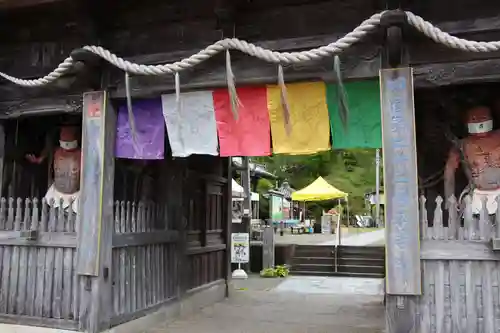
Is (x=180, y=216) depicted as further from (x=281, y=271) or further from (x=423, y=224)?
(x=281, y=271)

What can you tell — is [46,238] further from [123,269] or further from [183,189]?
[183,189]

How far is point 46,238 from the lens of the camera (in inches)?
275

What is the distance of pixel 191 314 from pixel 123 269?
8.79 feet

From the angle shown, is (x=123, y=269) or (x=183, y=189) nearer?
(x=123, y=269)

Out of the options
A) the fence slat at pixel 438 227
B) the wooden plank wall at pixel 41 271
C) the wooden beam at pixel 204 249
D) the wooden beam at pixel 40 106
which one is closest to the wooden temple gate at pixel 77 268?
the wooden plank wall at pixel 41 271

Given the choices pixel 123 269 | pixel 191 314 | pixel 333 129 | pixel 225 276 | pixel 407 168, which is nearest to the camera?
pixel 407 168

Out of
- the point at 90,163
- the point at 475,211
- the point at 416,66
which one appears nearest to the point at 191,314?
the point at 90,163

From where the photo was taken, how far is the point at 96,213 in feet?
21.6

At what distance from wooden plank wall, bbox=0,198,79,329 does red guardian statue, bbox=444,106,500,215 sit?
5632 mm

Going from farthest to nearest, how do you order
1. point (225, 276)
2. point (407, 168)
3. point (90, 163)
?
point (225, 276) < point (90, 163) < point (407, 168)

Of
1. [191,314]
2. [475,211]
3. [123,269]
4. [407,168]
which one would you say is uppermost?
[407,168]

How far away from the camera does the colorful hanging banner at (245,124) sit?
625cm

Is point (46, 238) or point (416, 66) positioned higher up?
point (416, 66)

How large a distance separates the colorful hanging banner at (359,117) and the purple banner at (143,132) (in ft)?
7.85
